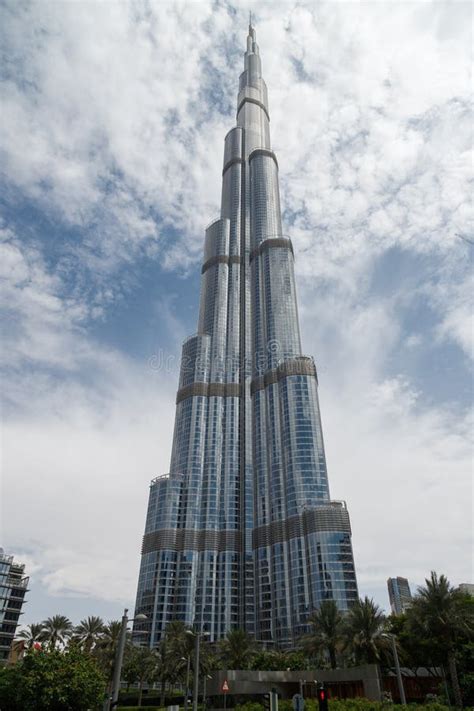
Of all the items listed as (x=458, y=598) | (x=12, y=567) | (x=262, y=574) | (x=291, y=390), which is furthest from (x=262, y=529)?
(x=458, y=598)

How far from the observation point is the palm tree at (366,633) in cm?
5384

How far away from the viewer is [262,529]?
140m

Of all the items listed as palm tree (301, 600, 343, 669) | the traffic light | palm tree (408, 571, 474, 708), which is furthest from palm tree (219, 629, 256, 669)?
the traffic light

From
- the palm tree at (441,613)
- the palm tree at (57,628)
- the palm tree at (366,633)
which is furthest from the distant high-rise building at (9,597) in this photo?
the palm tree at (441,613)

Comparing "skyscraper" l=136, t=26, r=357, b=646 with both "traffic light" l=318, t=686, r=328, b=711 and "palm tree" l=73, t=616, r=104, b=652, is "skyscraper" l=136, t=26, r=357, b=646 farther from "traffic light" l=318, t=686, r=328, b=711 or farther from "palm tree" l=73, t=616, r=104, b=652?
"traffic light" l=318, t=686, r=328, b=711

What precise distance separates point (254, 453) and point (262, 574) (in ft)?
122

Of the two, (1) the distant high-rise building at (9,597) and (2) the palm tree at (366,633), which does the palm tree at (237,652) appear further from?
(1) the distant high-rise building at (9,597)

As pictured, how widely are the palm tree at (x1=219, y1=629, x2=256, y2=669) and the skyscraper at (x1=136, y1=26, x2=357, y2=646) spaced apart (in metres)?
50.4

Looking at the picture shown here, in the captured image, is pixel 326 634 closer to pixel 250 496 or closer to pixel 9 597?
pixel 250 496

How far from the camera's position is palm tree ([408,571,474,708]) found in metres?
47.2

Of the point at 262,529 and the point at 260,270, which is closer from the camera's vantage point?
the point at 262,529

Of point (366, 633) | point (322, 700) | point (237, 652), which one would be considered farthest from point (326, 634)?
point (322, 700)

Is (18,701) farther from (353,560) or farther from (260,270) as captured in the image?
(260,270)

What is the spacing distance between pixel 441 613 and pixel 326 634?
20.0 metres
